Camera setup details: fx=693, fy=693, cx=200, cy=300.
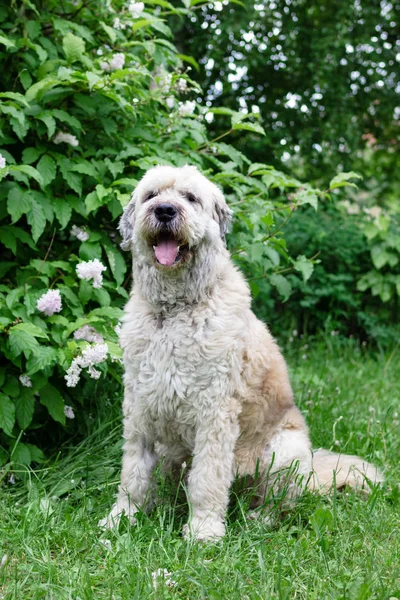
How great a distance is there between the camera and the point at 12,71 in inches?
158

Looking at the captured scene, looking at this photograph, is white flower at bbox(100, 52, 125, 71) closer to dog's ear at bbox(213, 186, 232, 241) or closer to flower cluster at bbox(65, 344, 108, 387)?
dog's ear at bbox(213, 186, 232, 241)

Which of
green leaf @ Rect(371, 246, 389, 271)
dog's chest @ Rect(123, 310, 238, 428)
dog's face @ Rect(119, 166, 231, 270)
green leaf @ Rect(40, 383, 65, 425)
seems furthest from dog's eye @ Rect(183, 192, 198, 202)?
green leaf @ Rect(371, 246, 389, 271)

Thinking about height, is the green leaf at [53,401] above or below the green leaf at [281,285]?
below

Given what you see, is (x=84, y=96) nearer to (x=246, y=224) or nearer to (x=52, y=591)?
(x=246, y=224)

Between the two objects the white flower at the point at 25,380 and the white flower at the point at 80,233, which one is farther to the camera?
the white flower at the point at 80,233

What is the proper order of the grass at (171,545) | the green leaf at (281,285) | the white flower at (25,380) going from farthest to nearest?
1. the green leaf at (281,285)
2. the white flower at (25,380)
3. the grass at (171,545)

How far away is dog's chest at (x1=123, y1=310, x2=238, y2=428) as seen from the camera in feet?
10.4

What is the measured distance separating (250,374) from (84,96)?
184 cm

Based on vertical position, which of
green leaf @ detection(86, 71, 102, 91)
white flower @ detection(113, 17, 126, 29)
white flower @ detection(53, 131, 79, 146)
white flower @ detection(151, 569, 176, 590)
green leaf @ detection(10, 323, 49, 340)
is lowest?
white flower @ detection(151, 569, 176, 590)

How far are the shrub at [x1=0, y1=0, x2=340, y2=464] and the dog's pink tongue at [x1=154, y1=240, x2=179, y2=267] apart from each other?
1.77ft

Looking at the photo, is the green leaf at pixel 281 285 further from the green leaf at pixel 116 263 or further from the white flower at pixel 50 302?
the white flower at pixel 50 302

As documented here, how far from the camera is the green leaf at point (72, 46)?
3.75 m

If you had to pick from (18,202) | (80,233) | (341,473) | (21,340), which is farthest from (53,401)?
(341,473)

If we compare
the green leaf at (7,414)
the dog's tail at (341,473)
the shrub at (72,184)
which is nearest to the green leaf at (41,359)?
the shrub at (72,184)
